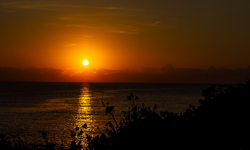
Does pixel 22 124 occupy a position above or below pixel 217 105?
below

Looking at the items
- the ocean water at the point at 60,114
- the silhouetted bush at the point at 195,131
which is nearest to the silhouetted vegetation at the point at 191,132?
the silhouetted bush at the point at 195,131

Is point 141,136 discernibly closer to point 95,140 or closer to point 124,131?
point 124,131

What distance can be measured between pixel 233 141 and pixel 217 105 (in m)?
2.21

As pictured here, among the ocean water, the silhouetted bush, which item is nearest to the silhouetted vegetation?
the silhouetted bush

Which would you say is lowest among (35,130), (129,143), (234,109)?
(35,130)

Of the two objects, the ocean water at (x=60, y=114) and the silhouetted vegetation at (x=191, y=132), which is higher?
the silhouetted vegetation at (x=191, y=132)

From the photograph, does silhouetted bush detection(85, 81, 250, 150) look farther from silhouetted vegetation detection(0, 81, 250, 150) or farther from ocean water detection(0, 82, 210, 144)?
ocean water detection(0, 82, 210, 144)

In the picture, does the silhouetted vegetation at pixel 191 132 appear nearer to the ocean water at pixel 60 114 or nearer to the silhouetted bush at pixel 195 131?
the silhouetted bush at pixel 195 131

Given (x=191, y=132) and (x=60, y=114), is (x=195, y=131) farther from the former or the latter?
(x=60, y=114)

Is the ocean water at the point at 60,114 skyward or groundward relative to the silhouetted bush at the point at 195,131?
groundward

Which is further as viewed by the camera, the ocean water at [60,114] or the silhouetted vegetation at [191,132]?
the ocean water at [60,114]

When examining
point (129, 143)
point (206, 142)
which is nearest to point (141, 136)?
point (129, 143)

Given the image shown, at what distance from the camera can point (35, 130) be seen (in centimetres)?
3266

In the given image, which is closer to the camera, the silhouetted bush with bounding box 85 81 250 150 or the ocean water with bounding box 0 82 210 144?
the silhouetted bush with bounding box 85 81 250 150
